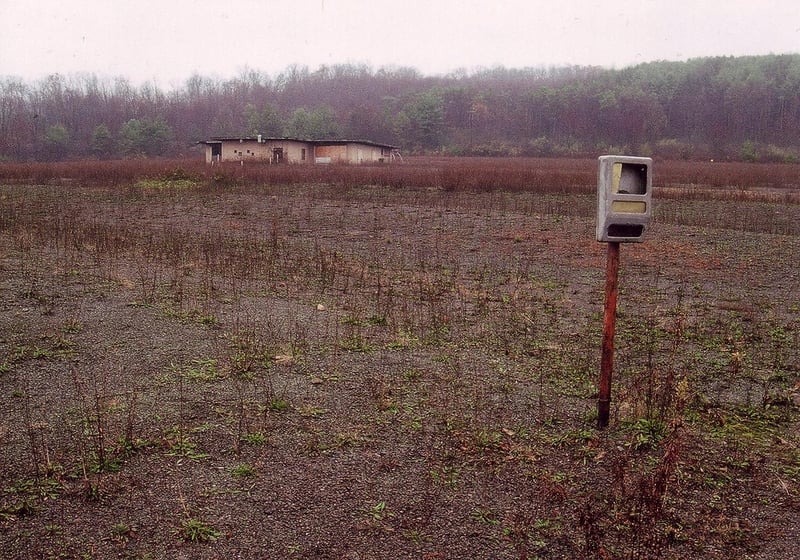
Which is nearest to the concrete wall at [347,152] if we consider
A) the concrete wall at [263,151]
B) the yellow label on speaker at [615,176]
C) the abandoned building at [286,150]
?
the abandoned building at [286,150]

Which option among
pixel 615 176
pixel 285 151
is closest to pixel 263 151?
pixel 285 151

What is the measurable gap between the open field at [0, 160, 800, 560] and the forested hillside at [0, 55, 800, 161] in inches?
2247

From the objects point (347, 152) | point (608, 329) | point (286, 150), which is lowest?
point (608, 329)

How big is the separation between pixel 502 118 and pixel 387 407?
90436 mm

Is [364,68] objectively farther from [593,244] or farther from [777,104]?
[593,244]

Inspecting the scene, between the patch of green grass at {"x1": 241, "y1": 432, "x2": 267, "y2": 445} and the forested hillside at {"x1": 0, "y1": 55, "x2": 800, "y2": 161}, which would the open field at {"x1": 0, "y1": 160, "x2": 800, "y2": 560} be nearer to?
the patch of green grass at {"x1": 241, "y1": 432, "x2": 267, "y2": 445}

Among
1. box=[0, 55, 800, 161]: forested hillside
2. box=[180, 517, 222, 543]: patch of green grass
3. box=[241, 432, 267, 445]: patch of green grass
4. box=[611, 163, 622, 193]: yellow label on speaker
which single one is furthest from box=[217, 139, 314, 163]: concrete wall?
box=[180, 517, 222, 543]: patch of green grass

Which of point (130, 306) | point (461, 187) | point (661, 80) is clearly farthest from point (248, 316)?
point (661, 80)

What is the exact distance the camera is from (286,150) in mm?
46406

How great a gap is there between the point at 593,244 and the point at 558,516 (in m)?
12.8

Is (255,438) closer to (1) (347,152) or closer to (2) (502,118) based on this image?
(1) (347,152)

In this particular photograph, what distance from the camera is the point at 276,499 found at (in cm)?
390

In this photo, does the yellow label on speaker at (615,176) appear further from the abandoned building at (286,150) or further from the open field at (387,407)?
the abandoned building at (286,150)

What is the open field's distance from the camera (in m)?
3.60
